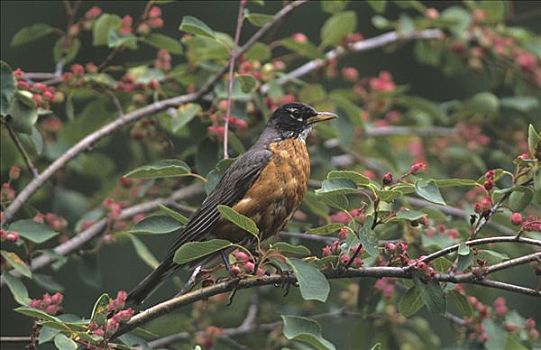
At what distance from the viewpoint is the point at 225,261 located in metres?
3.33

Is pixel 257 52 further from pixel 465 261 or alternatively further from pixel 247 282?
pixel 465 261

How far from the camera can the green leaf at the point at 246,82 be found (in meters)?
3.84

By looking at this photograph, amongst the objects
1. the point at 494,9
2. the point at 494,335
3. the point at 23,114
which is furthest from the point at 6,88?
the point at 494,9

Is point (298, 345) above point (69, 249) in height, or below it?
below

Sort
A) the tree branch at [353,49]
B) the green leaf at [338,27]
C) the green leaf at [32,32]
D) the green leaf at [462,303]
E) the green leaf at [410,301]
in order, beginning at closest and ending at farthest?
the green leaf at [410,301] → the green leaf at [462,303] → the green leaf at [32,32] → the tree branch at [353,49] → the green leaf at [338,27]

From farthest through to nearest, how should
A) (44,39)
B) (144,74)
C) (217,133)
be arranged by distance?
(44,39) → (144,74) → (217,133)

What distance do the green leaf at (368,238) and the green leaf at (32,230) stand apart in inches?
43.0

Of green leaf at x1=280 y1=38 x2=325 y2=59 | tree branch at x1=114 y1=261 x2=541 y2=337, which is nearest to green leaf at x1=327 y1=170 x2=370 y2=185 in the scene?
tree branch at x1=114 y1=261 x2=541 y2=337

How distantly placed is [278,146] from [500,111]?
4.80ft

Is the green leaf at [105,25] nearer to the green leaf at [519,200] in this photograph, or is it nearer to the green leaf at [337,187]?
the green leaf at [337,187]

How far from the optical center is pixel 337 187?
9.29 feet

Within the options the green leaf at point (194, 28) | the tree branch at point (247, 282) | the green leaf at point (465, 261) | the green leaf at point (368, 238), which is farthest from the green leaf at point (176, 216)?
the green leaf at point (465, 261)

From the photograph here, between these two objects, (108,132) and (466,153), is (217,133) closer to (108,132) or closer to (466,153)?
(108,132)

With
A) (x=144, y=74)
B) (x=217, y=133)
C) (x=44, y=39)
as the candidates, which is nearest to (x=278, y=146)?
(x=217, y=133)
